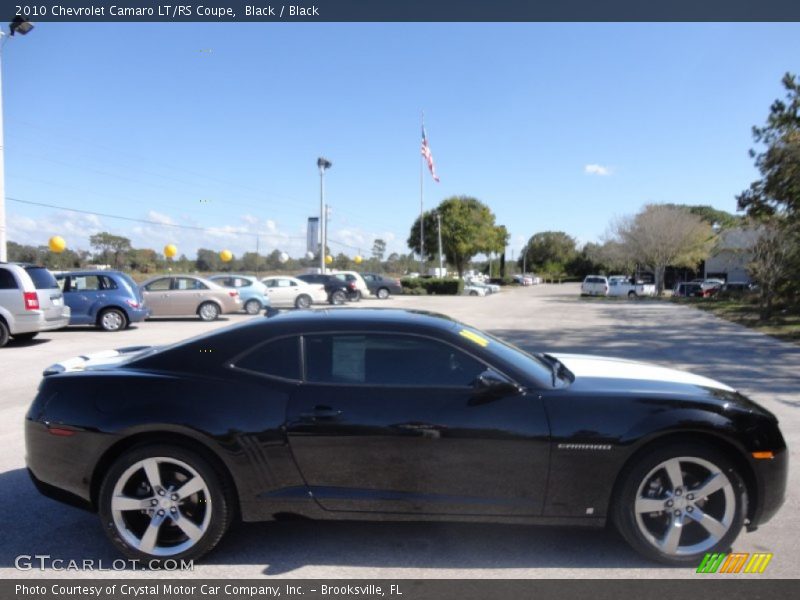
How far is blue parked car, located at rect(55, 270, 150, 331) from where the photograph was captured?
1525cm

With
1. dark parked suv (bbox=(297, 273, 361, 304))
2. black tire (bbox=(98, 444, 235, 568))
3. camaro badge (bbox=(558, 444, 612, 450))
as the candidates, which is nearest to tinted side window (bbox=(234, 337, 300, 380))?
black tire (bbox=(98, 444, 235, 568))

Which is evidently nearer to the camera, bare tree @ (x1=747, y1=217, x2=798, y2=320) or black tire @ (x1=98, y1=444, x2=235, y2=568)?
black tire @ (x1=98, y1=444, x2=235, y2=568)

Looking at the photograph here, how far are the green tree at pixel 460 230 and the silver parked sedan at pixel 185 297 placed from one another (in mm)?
46023

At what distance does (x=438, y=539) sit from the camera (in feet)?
12.1

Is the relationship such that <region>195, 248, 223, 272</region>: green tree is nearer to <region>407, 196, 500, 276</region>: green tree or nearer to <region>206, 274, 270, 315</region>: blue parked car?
<region>407, 196, 500, 276</region>: green tree

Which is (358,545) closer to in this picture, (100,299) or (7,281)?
(7,281)

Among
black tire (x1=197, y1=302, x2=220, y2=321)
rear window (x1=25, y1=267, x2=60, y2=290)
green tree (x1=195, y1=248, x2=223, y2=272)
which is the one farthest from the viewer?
green tree (x1=195, y1=248, x2=223, y2=272)

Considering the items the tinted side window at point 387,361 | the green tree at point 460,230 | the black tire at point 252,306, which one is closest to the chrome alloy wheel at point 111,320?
the black tire at point 252,306

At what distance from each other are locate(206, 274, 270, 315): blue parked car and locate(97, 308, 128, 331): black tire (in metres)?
5.49

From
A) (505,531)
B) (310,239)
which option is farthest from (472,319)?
(310,239)

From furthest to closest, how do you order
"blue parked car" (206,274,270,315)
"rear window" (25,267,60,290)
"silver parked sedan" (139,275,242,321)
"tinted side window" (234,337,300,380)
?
"blue parked car" (206,274,270,315) → "silver parked sedan" (139,275,242,321) → "rear window" (25,267,60,290) → "tinted side window" (234,337,300,380)

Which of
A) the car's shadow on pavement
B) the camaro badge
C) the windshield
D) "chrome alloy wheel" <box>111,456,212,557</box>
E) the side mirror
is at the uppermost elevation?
the windshield

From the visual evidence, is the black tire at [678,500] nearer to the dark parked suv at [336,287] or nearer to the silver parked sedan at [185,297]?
the silver parked sedan at [185,297]

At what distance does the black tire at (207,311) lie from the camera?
62.6 ft
